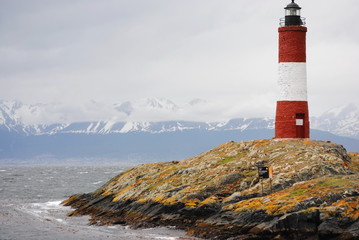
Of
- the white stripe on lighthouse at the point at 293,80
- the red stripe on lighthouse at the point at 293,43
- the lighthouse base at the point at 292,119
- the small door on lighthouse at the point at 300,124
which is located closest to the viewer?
the red stripe on lighthouse at the point at 293,43

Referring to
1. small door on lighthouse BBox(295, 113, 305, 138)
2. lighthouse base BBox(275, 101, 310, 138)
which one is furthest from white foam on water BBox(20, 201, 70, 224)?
small door on lighthouse BBox(295, 113, 305, 138)

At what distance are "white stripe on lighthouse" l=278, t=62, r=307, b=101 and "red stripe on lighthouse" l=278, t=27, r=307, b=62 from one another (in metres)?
0.60

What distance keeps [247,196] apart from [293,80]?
1720 centimetres

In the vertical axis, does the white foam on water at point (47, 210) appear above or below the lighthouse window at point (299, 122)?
below

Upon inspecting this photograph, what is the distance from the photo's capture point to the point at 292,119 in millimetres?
59156

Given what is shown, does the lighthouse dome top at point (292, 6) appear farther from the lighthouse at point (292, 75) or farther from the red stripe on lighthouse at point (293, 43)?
the red stripe on lighthouse at point (293, 43)

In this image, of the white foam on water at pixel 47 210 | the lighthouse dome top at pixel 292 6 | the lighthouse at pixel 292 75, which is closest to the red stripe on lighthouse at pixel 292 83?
the lighthouse at pixel 292 75

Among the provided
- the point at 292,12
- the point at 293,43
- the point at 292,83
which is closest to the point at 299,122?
the point at 292,83

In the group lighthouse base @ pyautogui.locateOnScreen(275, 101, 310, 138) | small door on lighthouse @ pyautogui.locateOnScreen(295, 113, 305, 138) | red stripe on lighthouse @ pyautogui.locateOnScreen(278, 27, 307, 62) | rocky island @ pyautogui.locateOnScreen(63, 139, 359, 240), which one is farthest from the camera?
small door on lighthouse @ pyautogui.locateOnScreen(295, 113, 305, 138)

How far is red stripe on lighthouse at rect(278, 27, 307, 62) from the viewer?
191 feet

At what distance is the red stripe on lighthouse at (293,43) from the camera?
5825cm

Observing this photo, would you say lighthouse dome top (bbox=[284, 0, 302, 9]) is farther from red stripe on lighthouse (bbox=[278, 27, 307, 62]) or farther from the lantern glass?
red stripe on lighthouse (bbox=[278, 27, 307, 62])

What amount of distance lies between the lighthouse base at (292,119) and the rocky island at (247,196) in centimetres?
143

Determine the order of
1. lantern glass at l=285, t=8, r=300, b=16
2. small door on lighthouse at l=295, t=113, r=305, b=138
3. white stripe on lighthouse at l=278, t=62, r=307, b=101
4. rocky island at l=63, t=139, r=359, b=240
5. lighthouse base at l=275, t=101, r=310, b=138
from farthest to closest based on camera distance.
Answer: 1. small door on lighthouse at l=295, t=113, r=305, b=138
2. lighthouse base at l=275, t=101, r=310, b=138
3. lantern glass at l=285, t=8, r=300, b=16
4. white stripe on lighthouse at l=278, t=62, r=307, b=101
5. rocky island at l=63, t=139, r=359, b=240
